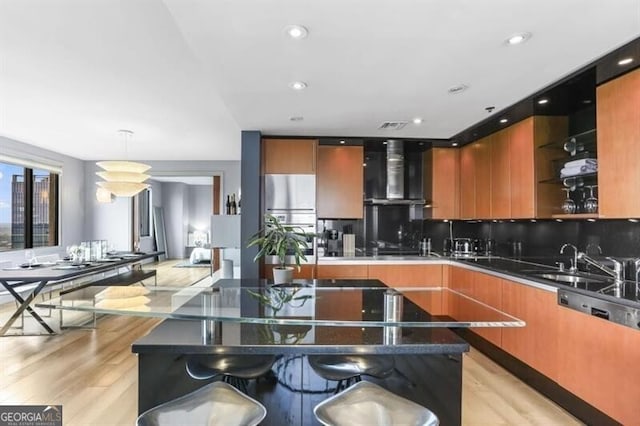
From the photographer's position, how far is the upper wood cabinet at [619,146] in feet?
7.28

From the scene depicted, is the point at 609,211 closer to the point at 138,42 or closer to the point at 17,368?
the point at 138,42

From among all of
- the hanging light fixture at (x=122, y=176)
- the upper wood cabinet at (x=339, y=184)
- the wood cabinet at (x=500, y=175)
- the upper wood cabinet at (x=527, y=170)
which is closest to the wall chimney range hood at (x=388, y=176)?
the upper wood cabinet at (x=339, y=184)

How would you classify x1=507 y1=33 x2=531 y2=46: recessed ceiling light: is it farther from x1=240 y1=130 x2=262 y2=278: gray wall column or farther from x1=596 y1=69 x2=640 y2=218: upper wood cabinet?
x1=240 y1=130 x2=262 y2=278: gray wall column

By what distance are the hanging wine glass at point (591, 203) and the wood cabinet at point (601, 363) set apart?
37.0 inches

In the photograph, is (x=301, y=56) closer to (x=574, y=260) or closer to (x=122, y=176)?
(x=574, y=260)

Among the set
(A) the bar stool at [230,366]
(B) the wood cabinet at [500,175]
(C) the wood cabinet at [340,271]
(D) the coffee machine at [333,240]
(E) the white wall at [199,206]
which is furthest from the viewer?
(E) the white wall at [199,206]

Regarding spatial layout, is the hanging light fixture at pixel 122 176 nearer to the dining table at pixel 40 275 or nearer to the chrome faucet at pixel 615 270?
the dining table at pixel 40 275

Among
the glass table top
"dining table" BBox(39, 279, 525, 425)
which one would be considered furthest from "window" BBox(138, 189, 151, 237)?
"dining table" BBox(39, 279, 525, 425)

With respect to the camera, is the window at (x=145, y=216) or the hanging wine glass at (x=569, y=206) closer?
the hanging wine glass at (x=569, y=206)

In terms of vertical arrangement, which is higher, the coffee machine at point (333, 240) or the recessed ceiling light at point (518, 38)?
the recessed ceiling light at point (518, 38)

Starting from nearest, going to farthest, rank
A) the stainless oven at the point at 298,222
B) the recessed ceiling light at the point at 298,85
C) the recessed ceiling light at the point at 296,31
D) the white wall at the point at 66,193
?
1. the recessed ceiling light at the point at 296,31
2. the recessed ceiling light at the point at 298,85
3. the stainless oven at the point at 298,222
4. the white wall at the point at 66,193

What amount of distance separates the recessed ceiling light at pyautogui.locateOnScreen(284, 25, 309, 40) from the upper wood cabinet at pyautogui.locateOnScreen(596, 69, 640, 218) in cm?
215

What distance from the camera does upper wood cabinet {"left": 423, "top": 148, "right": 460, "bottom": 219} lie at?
4543 mm

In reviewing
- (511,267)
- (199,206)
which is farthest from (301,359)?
(199,206)
